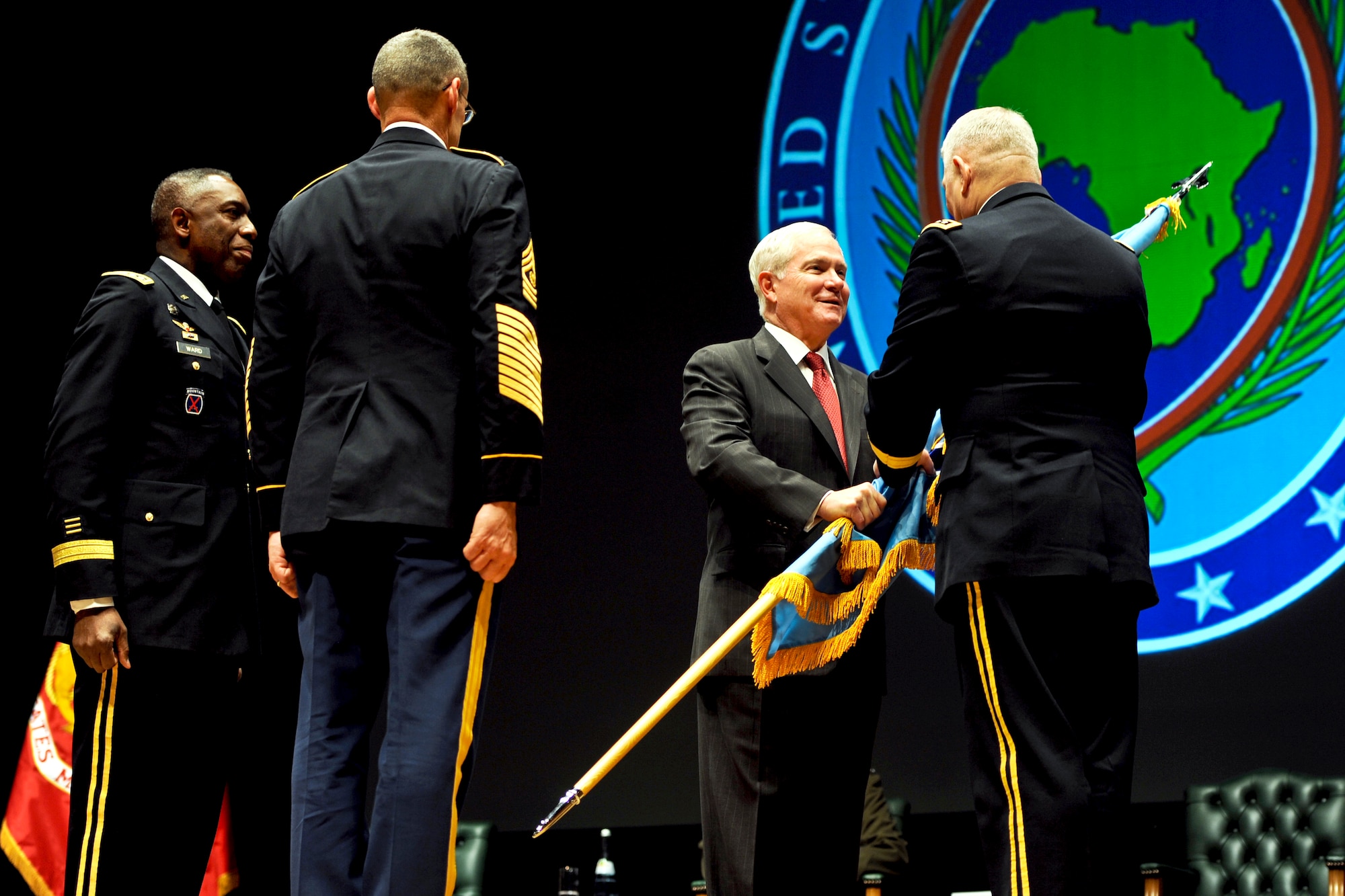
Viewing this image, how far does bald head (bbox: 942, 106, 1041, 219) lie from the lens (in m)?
2.60

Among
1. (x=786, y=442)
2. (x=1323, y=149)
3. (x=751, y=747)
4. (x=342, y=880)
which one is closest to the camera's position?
(x=342, y=880)

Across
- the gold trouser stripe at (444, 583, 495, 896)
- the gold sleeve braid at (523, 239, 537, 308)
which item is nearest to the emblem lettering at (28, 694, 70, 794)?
the gold trouser stripe at (444, 583, 495, 896)

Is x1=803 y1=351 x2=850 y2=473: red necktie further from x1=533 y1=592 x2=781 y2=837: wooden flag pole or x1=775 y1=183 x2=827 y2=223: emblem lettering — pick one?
x1=775 y1=183 x2=827 y2=223: emblem lettering

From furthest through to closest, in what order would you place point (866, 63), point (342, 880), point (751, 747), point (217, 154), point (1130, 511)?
point (217, 154), point (866, 63), point (751, 747), point (1130, 511), point (342, 880)

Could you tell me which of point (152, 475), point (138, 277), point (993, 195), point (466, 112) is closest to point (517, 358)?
point (466, 112)

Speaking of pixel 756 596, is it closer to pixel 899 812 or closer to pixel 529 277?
pixel 529 277

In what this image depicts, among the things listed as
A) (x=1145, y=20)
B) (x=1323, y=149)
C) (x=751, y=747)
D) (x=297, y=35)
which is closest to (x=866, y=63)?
(x=1145, y=20)

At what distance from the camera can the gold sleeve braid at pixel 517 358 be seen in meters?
2.27

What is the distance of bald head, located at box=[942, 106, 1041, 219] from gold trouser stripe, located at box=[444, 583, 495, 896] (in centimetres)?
115

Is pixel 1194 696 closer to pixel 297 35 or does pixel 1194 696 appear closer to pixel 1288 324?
pixel 1288 324

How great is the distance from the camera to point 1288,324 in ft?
14.5

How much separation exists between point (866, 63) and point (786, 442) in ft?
8.12

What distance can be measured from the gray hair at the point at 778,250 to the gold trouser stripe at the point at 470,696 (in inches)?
47.4

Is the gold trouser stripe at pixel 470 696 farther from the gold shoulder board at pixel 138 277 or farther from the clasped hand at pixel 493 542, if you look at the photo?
the gold shoulder board at pixel 138 277
